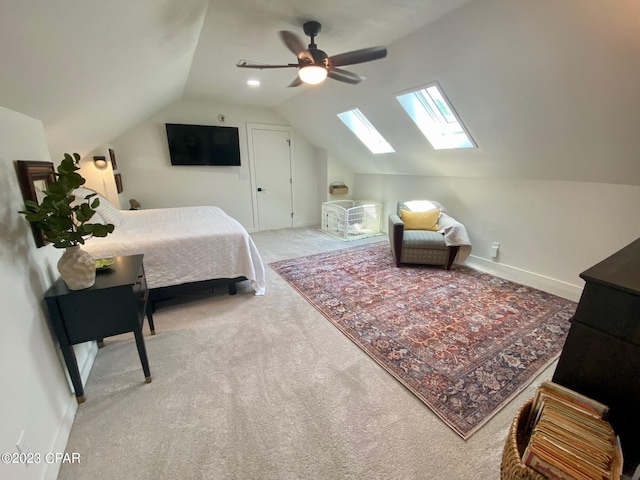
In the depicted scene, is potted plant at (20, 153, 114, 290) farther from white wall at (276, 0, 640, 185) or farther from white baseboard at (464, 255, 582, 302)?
white baseboard at (464, 255, 582, 302)

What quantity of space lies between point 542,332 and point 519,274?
49.2 inches

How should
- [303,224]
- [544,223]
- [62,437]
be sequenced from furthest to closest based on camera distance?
[303,224] < [544,223] < [62,437]

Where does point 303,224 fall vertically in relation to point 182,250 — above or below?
below

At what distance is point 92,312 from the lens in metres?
1.51

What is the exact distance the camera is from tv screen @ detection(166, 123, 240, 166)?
4414 mm

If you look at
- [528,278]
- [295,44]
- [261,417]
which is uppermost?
[295,44]

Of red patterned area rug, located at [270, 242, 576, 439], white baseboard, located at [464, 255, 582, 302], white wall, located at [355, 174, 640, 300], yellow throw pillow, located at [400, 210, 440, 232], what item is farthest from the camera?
yellow throw pillow, located at [400, 210, 440, 232]

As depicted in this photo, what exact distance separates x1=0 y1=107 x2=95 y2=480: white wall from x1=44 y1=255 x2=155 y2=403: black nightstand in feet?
0.16

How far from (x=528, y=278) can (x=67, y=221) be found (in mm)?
4198

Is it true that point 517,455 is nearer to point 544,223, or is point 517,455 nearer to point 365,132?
point 544,223

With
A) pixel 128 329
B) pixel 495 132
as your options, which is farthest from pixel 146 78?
pixel 495 132

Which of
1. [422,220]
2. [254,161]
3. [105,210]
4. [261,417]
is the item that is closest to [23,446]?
[261,417]

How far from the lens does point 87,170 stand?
11.3ft

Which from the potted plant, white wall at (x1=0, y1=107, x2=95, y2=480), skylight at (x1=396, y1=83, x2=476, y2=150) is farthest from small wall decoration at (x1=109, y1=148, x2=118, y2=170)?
skylight at (x1=396, y1=83, x2=476, y2=150)
